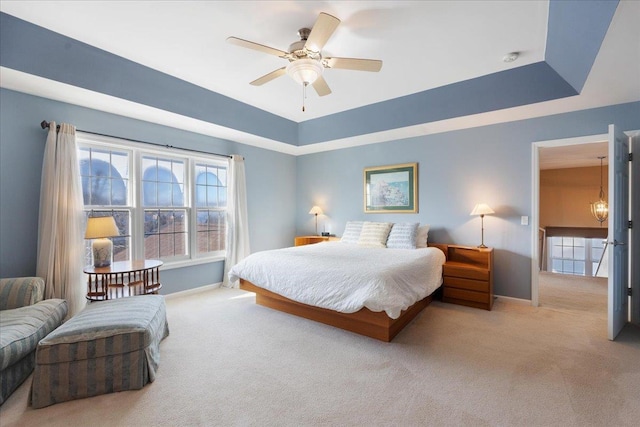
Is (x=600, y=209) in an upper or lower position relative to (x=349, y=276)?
upper

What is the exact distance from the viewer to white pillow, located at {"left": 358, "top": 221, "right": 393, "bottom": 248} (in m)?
4.34

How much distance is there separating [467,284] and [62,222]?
183 inches

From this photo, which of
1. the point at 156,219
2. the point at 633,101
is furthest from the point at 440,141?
the point at 156,219

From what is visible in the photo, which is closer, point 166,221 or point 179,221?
point 166,221

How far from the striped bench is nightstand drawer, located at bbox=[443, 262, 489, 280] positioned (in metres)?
3.37

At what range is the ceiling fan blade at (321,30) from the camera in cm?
196

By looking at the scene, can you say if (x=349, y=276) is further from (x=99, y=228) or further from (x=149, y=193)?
(x=149, y=193)

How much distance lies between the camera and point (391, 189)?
4883mm

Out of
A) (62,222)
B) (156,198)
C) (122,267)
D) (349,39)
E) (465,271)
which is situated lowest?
(465,271)

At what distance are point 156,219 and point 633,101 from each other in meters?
5.88

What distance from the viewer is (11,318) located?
216 centimetres

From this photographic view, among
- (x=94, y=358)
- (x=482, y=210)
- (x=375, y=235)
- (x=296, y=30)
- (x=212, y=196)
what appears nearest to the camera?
(x=94, y=358)

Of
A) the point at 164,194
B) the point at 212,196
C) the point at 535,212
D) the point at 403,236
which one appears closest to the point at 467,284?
the point at 403,236

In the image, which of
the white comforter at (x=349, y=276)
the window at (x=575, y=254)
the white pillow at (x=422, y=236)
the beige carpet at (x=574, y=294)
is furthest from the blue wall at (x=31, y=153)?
the window at (x=575, y=254)
